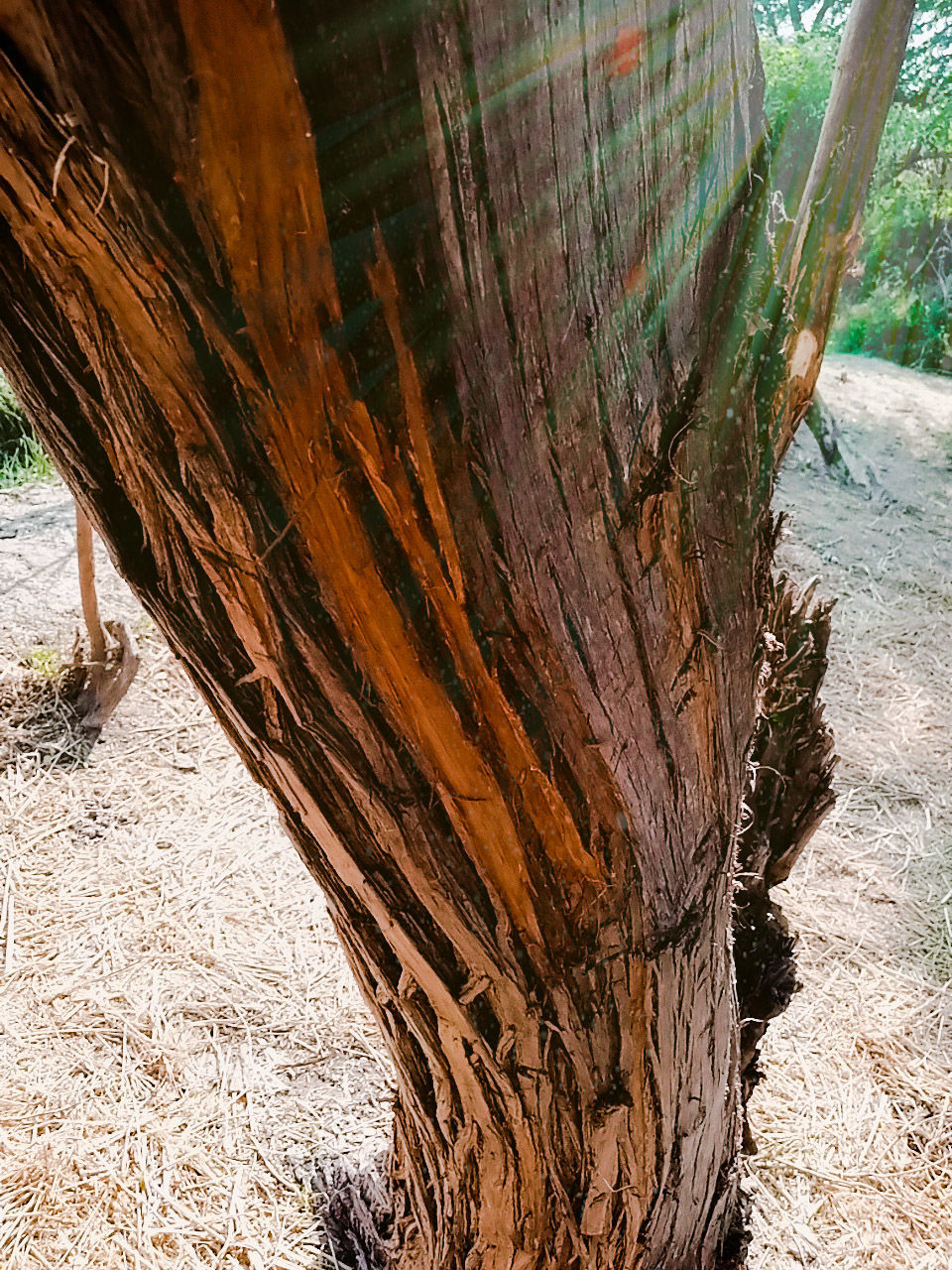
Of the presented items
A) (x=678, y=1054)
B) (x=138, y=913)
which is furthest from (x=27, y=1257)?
(x=678, y=1054)

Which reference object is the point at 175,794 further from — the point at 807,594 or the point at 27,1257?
the point at 807,594

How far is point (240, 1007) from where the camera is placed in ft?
6.50

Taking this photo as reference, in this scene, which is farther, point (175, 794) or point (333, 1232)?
point (175, 794)

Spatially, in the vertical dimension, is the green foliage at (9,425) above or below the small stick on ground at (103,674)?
above

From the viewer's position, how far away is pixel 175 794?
8.73ft

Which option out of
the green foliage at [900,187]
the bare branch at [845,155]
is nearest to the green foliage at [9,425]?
the green foliage at [900,187]

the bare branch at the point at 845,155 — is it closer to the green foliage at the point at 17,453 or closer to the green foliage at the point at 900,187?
the green foliage at the point at 900,187

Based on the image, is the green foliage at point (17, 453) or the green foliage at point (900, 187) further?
the green foliage at point (17, 453)

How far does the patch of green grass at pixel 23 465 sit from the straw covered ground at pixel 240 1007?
0.97m

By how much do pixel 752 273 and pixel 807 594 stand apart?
0.85 m

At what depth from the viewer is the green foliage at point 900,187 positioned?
3590 millimetres

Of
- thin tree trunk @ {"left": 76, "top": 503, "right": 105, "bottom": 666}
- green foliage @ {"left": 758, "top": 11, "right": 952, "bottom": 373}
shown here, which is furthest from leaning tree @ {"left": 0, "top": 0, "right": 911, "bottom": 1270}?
green foliage @ {"left": 758, "top": 11, "right": 952, "bottom": 373}

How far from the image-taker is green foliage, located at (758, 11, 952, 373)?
3.59 meters

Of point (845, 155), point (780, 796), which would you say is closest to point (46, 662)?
point (780, 796)
